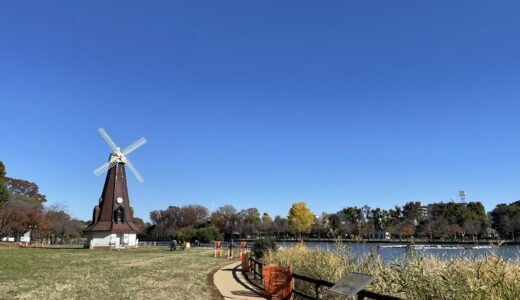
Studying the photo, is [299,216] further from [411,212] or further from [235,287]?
[235,287]

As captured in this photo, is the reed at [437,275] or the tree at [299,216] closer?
the reed at [437,275]

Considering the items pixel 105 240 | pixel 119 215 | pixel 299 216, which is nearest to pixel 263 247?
pixel 105 240

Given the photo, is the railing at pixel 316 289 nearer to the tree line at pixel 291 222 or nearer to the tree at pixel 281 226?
the tree line at pixel 291 222

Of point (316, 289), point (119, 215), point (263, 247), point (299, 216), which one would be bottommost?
point (316, 289)

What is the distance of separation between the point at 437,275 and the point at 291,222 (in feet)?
301

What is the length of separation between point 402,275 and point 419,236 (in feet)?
342

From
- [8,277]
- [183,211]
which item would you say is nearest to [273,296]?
[8,277]

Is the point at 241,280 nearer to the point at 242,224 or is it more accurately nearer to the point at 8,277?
the point at 8,277


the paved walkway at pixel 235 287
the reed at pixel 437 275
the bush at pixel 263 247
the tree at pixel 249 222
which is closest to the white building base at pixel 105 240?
the bush at pixel 263 247

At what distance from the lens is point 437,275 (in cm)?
771

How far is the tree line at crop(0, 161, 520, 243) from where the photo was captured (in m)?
78.6

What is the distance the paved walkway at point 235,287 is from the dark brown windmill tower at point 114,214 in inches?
1336

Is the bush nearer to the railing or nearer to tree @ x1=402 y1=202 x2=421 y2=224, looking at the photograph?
the railing

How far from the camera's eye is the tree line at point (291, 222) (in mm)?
78562
